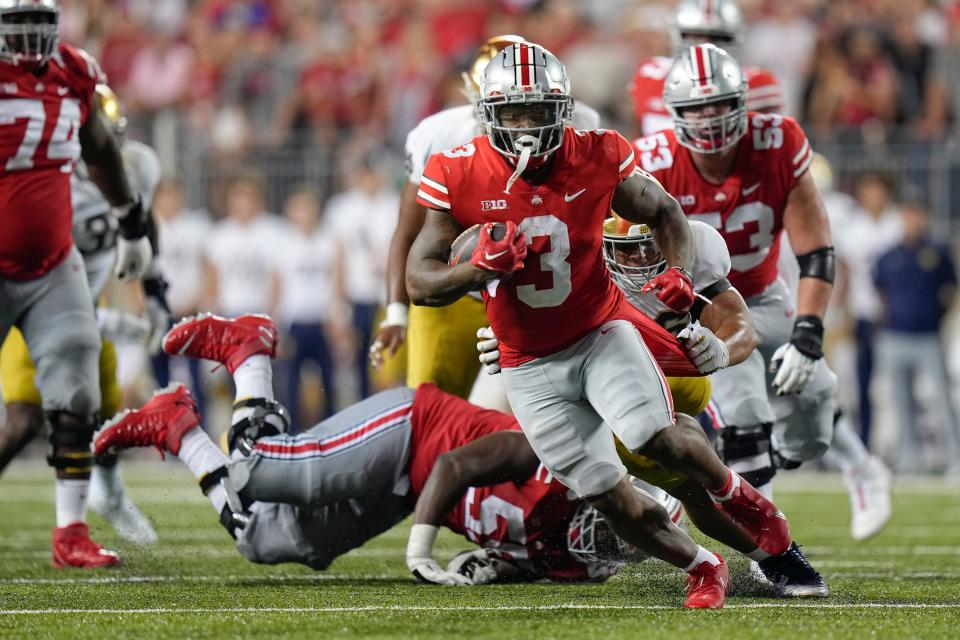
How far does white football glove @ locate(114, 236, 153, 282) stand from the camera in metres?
6.42

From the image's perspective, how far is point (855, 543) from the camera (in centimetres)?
682

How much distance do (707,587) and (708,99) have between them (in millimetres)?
1709

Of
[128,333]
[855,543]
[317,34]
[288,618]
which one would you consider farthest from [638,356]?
[317,34]

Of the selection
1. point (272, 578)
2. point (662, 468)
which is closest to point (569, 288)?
point (662, 468)

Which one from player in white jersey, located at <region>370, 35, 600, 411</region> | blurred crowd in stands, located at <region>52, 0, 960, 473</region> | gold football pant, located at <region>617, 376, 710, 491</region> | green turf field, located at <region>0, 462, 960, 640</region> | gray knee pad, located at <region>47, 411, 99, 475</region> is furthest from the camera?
blurred crowd in stands, located at <region>52, 0, 960, 473</region>

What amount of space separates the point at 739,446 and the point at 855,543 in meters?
1.53

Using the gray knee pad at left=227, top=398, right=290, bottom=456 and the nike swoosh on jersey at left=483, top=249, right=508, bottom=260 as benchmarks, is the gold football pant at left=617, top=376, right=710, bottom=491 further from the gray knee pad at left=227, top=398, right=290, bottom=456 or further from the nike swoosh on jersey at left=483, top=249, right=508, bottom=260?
the gray knee pad at left=227, top=398, right=290, bottom=456

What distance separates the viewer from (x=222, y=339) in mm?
5859

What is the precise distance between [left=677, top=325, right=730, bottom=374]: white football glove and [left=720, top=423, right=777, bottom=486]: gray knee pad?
97cm

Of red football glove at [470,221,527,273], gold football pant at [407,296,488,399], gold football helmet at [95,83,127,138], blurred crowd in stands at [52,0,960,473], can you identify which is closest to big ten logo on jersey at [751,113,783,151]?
gold football pant at [407,296,488,399]

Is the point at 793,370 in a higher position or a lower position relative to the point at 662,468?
higher

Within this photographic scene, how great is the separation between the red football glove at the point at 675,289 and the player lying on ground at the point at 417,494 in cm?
90

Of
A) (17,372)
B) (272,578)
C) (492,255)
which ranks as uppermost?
(492,255)

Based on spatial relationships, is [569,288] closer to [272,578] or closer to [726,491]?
[726,491]
